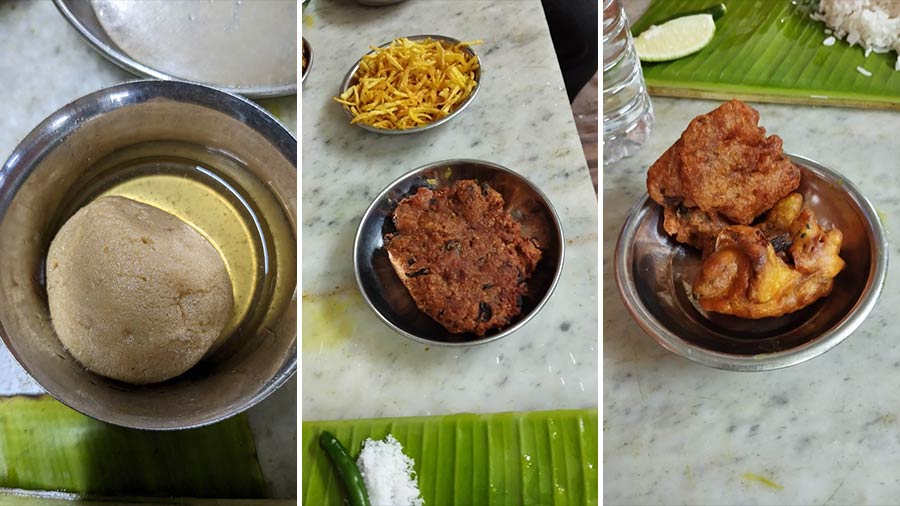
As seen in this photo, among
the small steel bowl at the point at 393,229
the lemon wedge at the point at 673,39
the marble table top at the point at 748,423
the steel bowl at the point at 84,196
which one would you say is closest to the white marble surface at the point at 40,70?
the steel bowl at the point at 84,196

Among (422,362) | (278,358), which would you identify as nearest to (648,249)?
(422,362)

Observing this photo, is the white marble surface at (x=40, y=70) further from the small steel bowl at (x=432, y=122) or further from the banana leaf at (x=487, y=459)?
the banana leaf at (x=487, y=459)

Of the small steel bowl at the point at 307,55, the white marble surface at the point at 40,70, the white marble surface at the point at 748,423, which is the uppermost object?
the small steel bowl at the point at 307,55

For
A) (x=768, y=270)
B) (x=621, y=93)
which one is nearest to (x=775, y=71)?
(x=621, y=93)

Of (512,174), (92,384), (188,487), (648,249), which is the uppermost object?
(512,174)

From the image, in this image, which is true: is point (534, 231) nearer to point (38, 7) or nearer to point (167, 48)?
point (167, 48)

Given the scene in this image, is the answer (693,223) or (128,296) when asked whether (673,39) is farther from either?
(128,296)
